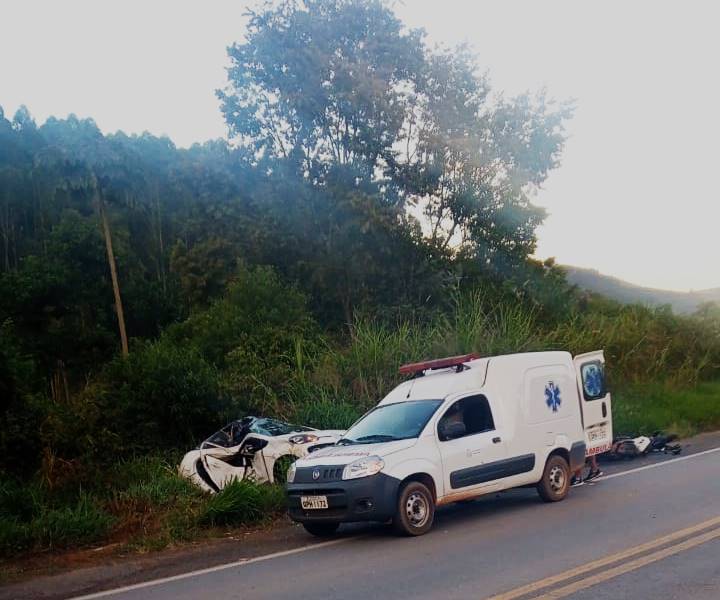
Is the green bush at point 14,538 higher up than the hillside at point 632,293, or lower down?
lower down

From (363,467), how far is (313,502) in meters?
0.76

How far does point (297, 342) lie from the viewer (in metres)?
21.1

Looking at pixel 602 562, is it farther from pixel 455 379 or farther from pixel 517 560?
pixel 455 379

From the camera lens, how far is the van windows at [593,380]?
552 inches

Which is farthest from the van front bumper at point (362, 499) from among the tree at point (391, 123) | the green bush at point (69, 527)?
the tree at point (391, 123)

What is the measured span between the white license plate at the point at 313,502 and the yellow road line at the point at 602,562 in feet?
11.2

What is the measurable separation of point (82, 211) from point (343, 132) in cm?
2650

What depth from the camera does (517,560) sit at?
8.70 metres

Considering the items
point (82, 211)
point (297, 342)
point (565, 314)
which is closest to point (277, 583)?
point (297, 342)

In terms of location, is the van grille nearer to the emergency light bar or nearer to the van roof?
the van roof

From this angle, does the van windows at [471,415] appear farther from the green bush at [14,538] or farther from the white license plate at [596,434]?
the green bush at [14,538]

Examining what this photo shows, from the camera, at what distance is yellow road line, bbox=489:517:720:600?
7418 mm

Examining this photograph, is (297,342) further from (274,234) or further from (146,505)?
(274,234)

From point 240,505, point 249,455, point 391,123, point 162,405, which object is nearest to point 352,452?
point 240,505
